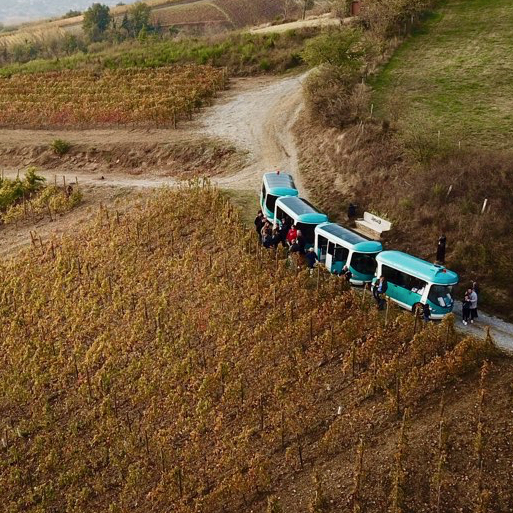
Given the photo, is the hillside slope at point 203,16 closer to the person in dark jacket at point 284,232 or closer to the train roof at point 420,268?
the person in dark jacket at point 284,232

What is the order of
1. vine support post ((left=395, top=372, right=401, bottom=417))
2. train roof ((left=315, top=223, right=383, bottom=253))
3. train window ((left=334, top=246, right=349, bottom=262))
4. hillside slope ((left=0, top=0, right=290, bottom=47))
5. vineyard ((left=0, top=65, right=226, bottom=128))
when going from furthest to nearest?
hillside slope ((left=0, top=0, right=290, bottom=47)), vineyard ((left=0, top=65, right=226, bottom=128)), train window ((left=334, top=246, right=349, bottom=262)), train roof ((left=315, top=223, right=383, bottom=253)), vine support post ((left=395, top=372, right=401, bottom=417))

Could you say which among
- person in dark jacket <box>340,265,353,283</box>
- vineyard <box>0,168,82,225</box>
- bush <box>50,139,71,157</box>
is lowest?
vineyard <box>0,168,82,225</box>

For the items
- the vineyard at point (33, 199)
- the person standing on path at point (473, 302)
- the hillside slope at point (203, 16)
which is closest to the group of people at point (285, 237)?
the person standing on path at point (473, 302)

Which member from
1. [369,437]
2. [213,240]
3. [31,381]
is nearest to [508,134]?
[213,240]

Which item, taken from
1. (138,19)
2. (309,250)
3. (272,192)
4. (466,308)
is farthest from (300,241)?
(138,19)

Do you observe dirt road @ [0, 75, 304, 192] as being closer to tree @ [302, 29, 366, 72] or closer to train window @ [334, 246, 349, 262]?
tree @ [302, 29, 366, 72]

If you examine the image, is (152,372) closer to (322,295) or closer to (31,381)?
(31,381)

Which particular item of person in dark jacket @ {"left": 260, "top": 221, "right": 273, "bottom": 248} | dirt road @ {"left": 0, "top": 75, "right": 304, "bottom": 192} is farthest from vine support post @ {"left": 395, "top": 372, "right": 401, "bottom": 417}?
dirt road @ {"left": 0, "top": 75, "right": 304, "bottom": 192}
